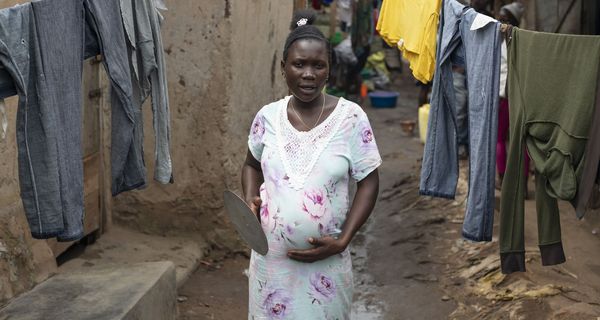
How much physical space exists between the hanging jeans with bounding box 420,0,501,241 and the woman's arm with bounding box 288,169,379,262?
83cm

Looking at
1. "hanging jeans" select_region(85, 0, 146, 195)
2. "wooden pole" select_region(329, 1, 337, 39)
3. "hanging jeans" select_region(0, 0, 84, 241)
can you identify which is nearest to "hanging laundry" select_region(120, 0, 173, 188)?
"hanging jeans" select_region(85, 0, 146, 195)

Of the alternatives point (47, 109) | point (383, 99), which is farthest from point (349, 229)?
point (383, 99)

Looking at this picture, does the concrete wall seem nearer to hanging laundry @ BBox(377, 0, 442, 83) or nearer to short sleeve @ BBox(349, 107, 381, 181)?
hanging laundry @ BBox(377, 0, 442, 83)

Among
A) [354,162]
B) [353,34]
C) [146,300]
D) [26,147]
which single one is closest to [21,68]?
[26,147]

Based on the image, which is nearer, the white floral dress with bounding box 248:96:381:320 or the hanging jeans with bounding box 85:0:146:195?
the white floral dress with bounding box 248:96:381:320

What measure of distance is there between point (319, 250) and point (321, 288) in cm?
17

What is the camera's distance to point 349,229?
129 inches

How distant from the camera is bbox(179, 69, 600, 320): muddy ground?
560 centimetres

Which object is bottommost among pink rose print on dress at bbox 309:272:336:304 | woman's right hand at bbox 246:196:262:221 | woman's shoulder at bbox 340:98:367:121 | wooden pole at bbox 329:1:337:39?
wooden pole at bbox 329:1:337:39

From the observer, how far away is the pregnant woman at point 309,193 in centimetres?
323

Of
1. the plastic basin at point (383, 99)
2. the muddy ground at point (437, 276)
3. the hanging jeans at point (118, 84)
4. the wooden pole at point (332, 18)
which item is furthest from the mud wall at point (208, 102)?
the plastic basin at point (383, 99)

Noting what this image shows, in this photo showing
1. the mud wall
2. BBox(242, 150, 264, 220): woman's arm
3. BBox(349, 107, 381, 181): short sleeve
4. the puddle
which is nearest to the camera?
BBox(349, 107, 381, 181): short sleeve

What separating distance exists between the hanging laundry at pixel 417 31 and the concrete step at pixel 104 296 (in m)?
1.86

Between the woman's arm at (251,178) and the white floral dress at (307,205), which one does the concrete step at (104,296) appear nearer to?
the woman's arm at (251,178)
